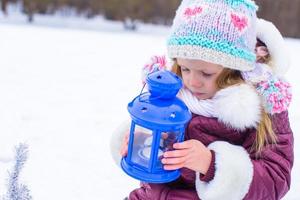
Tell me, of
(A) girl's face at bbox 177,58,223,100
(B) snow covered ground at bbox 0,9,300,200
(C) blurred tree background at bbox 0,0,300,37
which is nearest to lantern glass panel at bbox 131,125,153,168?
(A) girl's face at bbox 177,58,223,100

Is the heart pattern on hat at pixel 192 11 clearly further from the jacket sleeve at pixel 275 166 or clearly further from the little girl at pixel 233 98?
the jacket sleeve at pixel 275 166

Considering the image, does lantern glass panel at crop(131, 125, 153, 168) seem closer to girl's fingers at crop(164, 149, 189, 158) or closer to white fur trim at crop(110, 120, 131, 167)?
girl's fingers at crop(164, 149, 189, 158)

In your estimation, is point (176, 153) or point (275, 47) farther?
point (275, 47)

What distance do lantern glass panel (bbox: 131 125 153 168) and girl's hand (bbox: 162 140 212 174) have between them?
0.12m

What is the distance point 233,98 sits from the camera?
152cm

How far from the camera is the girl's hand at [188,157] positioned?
1.37 meters

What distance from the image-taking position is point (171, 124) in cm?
129

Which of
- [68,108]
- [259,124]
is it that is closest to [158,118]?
[259,124]

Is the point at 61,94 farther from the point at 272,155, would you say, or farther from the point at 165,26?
the point at 165,26

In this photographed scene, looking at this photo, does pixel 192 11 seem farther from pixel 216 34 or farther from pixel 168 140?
pixel 168 140

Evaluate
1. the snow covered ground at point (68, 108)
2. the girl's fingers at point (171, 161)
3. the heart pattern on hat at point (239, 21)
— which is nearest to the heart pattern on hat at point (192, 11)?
the heart pattern on hat at point (239, 21)

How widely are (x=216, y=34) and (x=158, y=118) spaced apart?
1.24 ft

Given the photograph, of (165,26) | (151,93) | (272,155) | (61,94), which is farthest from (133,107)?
(165,26)

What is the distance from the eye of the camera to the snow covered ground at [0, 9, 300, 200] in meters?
2.42
